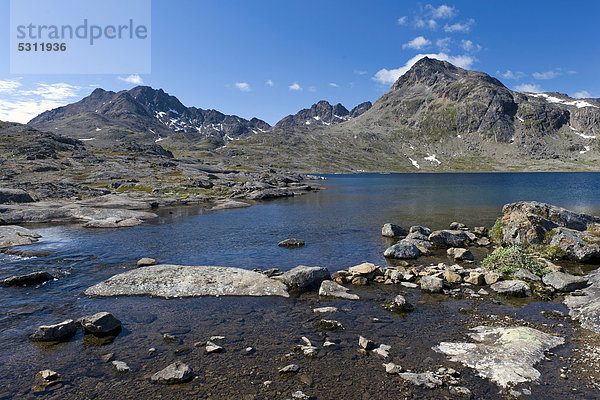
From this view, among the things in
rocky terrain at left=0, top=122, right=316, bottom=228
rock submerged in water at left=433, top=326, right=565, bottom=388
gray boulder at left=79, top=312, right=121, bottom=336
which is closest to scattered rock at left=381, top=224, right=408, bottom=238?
rock submerged in water at left=433, top=326, right=565, bottom=388

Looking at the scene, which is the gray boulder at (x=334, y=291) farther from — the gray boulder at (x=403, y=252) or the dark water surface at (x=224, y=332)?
the gray boulder at (x=403, y=252)

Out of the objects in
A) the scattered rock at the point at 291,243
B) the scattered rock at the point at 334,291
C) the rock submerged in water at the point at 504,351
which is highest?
the rock submerged in water at the point at 504,351

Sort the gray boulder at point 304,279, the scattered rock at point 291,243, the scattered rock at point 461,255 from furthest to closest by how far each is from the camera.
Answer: the scattered rock at point 291,243, the scattered rock at point 461,255, the gray boulder at point 304,279

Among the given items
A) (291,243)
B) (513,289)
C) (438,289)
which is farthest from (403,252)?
(291,243)

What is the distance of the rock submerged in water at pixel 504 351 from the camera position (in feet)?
39.6

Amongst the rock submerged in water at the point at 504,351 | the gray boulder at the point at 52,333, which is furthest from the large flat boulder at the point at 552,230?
the gray boulder at the point at 52,333

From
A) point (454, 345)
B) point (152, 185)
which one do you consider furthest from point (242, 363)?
point (152, 185)

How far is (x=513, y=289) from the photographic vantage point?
20.4m

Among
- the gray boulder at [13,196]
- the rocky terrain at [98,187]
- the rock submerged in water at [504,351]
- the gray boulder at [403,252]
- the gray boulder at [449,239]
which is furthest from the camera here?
the gray boulder at [13,196]

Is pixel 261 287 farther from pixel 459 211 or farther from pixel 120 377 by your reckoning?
pixel 459 211

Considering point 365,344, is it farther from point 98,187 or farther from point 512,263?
point 98,187

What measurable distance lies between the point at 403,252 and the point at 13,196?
7205cm

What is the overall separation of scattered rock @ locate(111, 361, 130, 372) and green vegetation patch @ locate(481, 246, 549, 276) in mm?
25638

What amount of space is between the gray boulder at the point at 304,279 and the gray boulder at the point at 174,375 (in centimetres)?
1019
